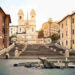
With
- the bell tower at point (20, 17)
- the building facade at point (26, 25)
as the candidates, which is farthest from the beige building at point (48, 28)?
the bell tower at point (20, 17)

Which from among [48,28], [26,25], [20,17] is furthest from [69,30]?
[48,28]

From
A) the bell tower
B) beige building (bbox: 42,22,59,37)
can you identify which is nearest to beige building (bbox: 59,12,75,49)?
the bell tower

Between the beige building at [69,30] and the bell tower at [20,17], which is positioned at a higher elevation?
the bell tower at [20,17]

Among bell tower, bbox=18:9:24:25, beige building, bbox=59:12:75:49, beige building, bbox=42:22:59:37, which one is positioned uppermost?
bell tower, bbox=18:9:24:25

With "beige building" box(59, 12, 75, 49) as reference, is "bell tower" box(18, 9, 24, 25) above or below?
above

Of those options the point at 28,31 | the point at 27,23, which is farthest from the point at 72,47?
the point at 27,23

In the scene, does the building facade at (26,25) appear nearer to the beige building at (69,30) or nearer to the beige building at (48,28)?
the beige building at (48,28)

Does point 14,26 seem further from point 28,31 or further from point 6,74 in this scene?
point 6,74

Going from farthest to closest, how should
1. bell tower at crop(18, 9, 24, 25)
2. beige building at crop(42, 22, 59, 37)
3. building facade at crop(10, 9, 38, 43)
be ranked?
beige building at crop(42, 22, 59, 37)
bell tower at crop(18, 9, 24, 25)
building facade at crop(10, 9, 38, 43)

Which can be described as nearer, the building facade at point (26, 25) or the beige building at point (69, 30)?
the beige building at point (69, 30)

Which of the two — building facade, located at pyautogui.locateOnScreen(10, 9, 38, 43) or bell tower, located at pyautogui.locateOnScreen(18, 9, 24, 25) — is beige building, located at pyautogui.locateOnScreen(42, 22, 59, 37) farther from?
bell tower, located at pyautogui.locateOnScreen(18, 9, 24, 25)

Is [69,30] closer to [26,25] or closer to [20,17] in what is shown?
[26,25]

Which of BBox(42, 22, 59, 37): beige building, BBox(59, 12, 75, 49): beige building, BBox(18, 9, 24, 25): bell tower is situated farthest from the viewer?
BBox(42, 22, 59, 37): beige building

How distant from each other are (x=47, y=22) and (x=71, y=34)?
4148 inches
